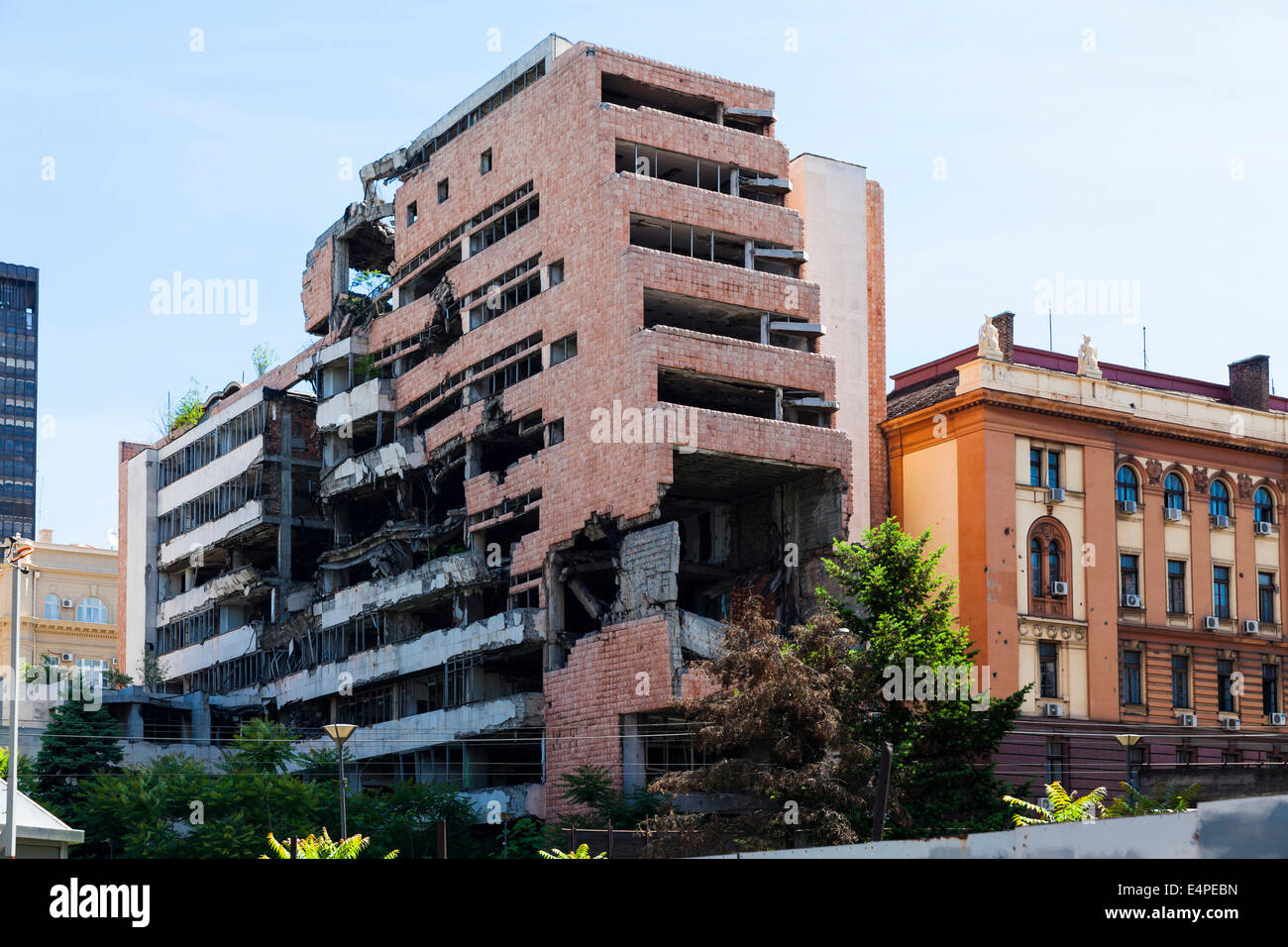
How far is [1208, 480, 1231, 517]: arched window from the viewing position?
69.2 metres

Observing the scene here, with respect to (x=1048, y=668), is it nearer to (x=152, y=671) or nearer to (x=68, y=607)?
(x=152, y=671)

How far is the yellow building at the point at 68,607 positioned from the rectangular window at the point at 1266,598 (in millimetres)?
73178

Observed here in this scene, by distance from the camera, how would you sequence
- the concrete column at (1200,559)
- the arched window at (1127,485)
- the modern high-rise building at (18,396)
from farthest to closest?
the modern high-rise building at (18,396) < the concrete column at (1200,559) < the arched window at (1127,485)

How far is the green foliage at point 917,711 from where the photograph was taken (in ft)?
157

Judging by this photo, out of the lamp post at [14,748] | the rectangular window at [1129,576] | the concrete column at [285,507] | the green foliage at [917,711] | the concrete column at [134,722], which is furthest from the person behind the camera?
the concrete column at [285,507]

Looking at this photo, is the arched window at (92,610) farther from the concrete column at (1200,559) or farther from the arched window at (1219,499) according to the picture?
the arched window at (1219,499)

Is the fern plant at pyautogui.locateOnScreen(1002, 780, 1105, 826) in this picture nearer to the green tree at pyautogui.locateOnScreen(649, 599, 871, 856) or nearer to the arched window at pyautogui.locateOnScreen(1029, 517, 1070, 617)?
the green tree at pyautogui.locateOnScreen(649, 599, 871, 856)

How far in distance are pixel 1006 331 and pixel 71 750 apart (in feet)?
139

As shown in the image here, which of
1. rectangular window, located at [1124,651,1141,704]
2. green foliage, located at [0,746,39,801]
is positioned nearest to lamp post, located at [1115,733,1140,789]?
rectangular window, located at [1124,651,1141,704]

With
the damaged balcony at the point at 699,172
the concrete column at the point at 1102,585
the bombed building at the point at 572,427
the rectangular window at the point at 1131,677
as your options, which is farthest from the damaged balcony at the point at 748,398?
the rectangular window at the point at 1131,677
